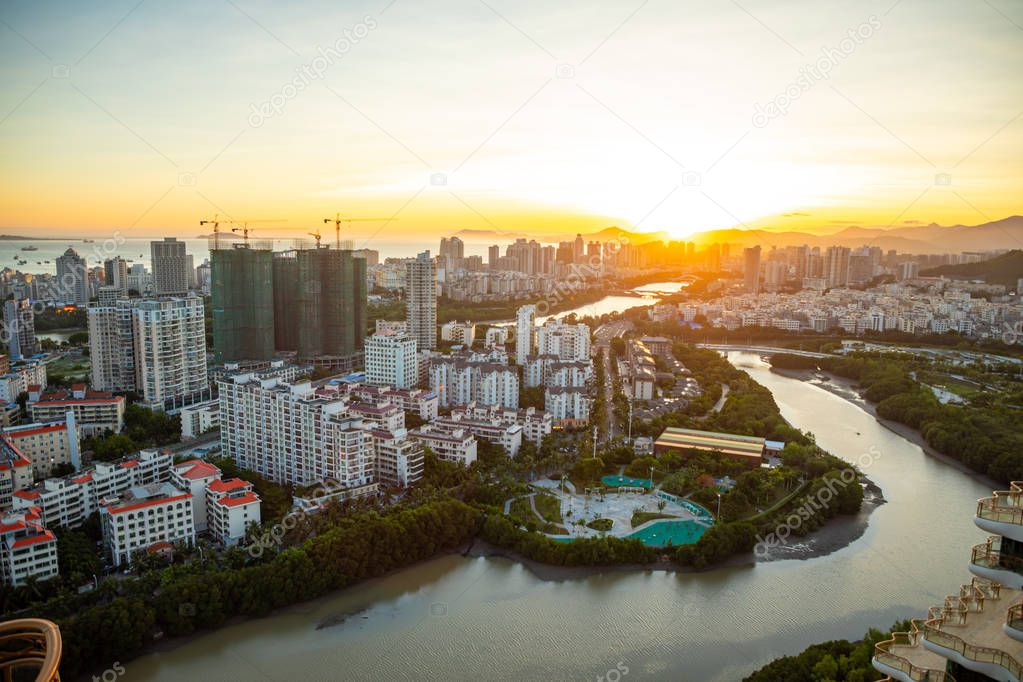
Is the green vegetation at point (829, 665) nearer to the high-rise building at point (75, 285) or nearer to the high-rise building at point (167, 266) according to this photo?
the high-rise building at point (167, 266)

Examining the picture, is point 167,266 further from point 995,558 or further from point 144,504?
point 995,558

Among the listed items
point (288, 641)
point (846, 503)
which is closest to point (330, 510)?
point (288, 641)

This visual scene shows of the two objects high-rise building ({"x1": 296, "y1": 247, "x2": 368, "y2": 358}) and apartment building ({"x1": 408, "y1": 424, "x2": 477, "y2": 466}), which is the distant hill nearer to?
high-rise building ({"x1": 296, "y1": 247, "x2": 368, "y2": 358})

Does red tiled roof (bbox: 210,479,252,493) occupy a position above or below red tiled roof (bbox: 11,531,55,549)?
above

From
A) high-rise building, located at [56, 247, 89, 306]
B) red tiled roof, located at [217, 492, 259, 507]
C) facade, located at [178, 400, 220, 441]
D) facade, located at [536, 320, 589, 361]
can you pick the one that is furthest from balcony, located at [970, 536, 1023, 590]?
high-rise building, located at [56, 247, 89, 306]

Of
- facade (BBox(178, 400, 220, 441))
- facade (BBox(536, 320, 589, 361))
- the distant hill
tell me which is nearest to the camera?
facade (BBox(178, 400, 220, 441))

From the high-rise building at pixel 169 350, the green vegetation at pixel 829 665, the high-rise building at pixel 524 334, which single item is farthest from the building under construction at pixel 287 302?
the green vegetation at pixel 829 665

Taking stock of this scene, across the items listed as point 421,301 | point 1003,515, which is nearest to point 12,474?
point 1003,515

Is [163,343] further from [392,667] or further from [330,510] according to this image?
[392,667]

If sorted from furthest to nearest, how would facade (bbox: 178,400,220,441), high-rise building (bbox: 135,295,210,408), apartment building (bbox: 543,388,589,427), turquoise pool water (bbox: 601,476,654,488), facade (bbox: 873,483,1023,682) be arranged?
apartment building (bbox: 543,388,589,427), high-rise building (bbox: 135,295,210,408), facade (bbox: 178,400,220,441), turquoise pool water (bbox: 601,476,654,488), facade (bbox: 873,483,1023,682)
